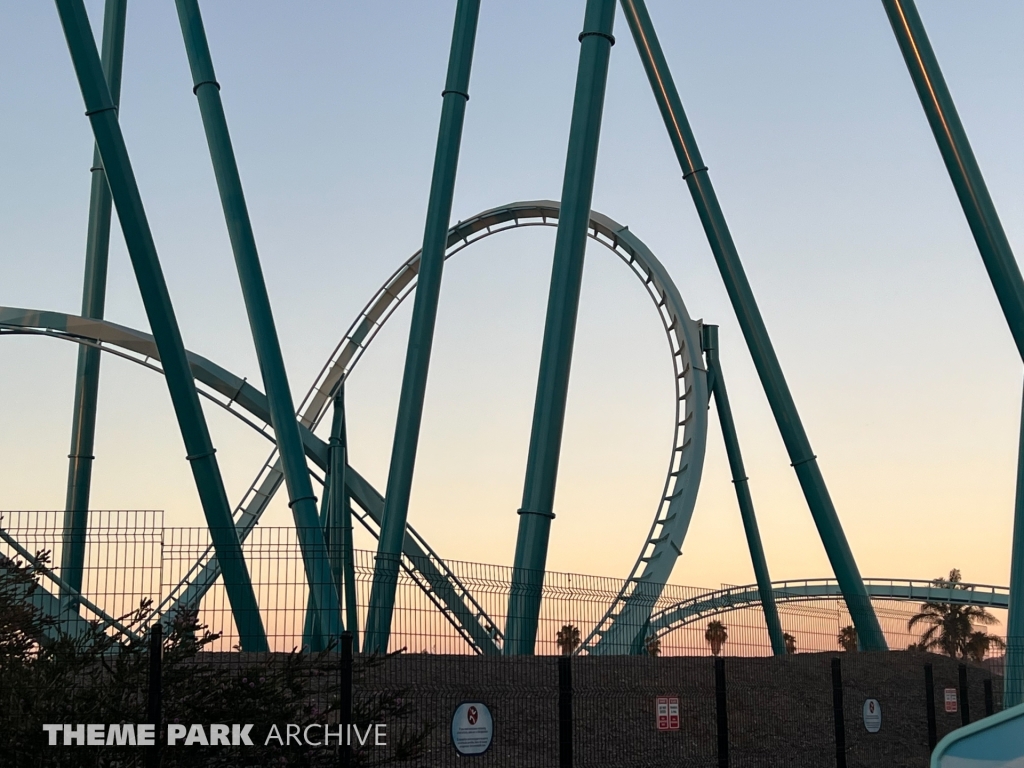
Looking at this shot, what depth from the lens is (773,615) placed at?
1788 centimetres

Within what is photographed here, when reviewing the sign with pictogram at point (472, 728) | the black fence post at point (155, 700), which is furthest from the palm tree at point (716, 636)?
the black fence post at point (155, 700)

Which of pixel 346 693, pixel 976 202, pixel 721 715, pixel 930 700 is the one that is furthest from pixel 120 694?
pixel 976 202

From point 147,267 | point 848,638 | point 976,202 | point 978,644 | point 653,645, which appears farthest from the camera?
point 978,644

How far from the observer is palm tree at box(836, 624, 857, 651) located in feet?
48.3

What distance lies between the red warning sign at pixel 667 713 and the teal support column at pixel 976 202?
6956 millimetres

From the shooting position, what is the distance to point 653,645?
38.2ft

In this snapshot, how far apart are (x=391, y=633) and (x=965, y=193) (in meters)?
9.81

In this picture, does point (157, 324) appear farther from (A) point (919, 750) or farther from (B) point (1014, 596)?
(B) point (1014, 596)

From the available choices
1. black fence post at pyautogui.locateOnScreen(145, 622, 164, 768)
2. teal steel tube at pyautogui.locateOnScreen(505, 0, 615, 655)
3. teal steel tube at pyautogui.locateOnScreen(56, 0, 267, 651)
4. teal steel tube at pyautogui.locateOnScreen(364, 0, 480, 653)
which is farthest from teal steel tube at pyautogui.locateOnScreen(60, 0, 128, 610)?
black fence post at pyautogui.locateOnScreen(145, 622, 164, 768)

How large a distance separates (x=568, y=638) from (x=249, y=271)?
5.48 metres

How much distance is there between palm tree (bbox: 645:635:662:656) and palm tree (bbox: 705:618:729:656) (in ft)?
1.74

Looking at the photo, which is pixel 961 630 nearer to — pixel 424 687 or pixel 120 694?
pixel 424 687

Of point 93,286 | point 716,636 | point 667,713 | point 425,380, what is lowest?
point 667,713

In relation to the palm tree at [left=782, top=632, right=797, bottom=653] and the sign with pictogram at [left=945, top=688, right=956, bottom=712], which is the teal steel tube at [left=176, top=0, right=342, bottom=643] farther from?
the sign with pictogram at [left=945, top=688, right=956, bottom=712]
